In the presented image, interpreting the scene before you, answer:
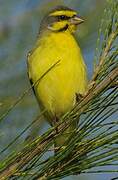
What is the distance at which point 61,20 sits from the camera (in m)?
2.94

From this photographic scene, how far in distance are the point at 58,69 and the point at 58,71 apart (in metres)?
→ 0.01

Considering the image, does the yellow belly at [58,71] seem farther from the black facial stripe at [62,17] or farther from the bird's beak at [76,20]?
the black facial stripe at [62,17]

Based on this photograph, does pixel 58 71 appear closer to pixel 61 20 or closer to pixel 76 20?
pixel 76 20

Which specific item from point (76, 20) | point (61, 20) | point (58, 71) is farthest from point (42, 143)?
point (61, 20)

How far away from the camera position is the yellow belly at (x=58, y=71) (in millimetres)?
2436

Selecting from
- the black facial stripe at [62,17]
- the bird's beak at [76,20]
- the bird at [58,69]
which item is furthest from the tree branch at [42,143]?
the black facial stripe at [62,17]

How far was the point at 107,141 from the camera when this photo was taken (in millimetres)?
1166

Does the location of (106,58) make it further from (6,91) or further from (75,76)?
(75,76)

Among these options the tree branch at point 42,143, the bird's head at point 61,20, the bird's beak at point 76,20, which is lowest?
the tree branch at point 42,143

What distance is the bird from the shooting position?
2.44 m

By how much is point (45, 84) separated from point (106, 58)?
4.00 feet

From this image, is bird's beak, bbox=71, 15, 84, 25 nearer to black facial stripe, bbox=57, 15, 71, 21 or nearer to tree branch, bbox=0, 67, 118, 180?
black facial stripe, bbox=57, 15, 71, 21

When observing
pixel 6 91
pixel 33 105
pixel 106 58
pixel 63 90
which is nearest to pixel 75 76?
pixel 63 90

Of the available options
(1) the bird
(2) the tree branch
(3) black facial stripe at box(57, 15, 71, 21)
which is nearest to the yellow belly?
(1) the bird
